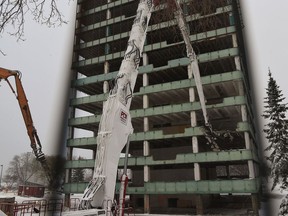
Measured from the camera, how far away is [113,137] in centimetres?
682

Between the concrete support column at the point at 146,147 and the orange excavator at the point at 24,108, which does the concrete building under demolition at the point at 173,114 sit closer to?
the concrete support column at the point at 146,147

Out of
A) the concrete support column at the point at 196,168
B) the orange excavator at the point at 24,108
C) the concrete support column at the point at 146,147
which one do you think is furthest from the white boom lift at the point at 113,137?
the concrete support column at the point at 146,147

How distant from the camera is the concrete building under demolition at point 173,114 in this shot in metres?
29.8

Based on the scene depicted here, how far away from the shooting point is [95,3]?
44812mm

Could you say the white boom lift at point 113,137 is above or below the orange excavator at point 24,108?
below

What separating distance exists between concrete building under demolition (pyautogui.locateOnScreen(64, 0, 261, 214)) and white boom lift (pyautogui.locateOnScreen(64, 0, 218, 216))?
60.7ft

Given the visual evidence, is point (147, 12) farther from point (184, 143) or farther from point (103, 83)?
point (103, 83)

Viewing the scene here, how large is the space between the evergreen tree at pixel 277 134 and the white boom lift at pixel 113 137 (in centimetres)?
2234

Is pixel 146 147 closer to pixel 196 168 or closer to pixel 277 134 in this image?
pixel 196 168

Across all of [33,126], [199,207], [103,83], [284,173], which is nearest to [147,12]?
[33,126]

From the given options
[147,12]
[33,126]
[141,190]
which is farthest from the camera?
[141,190]

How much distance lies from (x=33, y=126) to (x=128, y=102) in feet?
54.6

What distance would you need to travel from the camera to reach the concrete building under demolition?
29828 mm

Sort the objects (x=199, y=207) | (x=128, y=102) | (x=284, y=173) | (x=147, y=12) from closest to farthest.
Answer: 1. (x=128, y=102)
2. (x=147, y=12)
3. (x=284, y=173)
4. (x=199, y=207)
